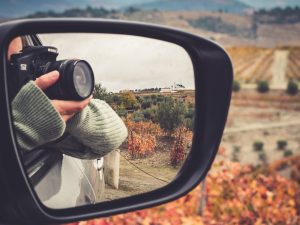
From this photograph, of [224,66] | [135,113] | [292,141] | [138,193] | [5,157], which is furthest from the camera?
[292,141]

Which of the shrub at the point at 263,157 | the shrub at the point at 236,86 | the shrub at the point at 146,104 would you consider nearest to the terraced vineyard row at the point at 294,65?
the shrub at the point at 236,86

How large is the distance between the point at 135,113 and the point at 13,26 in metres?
0.24

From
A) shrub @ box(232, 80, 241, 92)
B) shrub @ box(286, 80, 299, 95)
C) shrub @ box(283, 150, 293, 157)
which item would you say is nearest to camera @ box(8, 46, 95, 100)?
shrub @ box(283, 150, 293, 157)

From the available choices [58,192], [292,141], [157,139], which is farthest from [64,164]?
[292,141]

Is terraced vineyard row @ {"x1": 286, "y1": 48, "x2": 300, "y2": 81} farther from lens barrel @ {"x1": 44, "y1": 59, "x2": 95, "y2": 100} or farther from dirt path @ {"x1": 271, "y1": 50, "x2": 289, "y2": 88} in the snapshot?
lens barrel @ {"x1": 44, "y1": 59, "x2": 95, "y2": 100}

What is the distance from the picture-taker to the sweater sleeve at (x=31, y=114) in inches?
28.7

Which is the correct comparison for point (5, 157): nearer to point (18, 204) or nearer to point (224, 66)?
point (18, 204)

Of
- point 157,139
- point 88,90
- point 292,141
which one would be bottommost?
point 292,141

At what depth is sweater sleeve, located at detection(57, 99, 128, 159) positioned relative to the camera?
2.70ft

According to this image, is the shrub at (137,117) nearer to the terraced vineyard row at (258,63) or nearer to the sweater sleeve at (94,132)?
the sweater sleeve at (94,132)

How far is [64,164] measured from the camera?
3.06ft

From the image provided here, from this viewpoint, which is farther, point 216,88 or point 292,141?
point 292,141

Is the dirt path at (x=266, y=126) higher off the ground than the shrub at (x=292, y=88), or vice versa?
the shrub at (x=292, y=88)

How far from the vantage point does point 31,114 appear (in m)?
0.73
